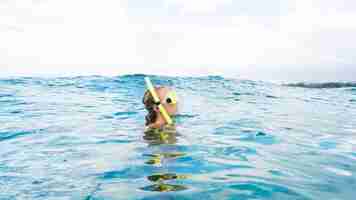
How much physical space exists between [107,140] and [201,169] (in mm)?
2837

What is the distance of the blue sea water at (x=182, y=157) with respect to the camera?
4.61 m

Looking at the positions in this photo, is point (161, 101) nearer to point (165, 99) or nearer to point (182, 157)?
point (165, 99)

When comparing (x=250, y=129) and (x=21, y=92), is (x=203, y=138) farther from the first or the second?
(x=21, y=92)

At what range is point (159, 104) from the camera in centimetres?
787

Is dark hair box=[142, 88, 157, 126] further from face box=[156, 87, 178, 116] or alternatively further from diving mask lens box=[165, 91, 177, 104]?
diving mask lens box=[165, 91, 177, 104]

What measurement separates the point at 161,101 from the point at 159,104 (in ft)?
0.74

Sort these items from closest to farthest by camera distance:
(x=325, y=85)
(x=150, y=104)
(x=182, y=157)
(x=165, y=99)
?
1. (x=182, y=157)
2. (x=150, y=104)
3. (x=165, y=99)
4. (x=325, y=85)

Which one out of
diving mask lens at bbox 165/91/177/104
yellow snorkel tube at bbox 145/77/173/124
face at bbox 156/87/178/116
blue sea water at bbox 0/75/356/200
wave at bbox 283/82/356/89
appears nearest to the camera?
blue sea water at bbox 0/75/356/200

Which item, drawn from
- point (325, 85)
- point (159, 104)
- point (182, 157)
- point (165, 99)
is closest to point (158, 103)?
point (159, 104)

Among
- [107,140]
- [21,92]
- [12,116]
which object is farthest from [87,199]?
[21,92]

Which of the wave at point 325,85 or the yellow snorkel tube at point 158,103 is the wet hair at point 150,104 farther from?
the wave at point 325,85

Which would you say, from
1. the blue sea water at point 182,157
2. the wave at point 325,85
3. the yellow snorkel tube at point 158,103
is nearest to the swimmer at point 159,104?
the yellow snorkel tube at point 158,103

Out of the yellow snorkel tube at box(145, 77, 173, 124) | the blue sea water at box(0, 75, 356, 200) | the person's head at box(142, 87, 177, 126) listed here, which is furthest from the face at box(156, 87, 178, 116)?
the blue sea water at box(0, 75, 356, 200)

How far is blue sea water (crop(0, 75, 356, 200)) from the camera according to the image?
181 inches
